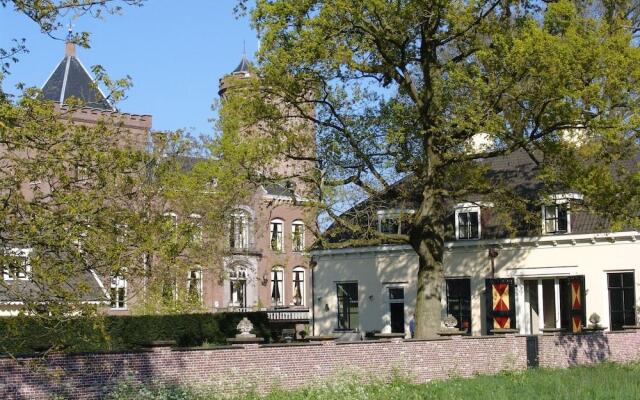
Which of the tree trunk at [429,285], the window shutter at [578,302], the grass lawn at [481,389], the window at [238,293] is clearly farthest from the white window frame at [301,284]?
the grass lawn at [481,389]

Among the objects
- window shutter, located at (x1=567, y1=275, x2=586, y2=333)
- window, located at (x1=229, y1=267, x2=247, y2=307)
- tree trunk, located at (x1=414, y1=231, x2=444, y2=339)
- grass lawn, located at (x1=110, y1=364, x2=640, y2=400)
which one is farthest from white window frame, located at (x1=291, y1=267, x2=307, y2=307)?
grass lawn, located at (x1=110, y1=364, x2=640, y2=400)

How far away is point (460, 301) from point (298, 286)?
89.4ft

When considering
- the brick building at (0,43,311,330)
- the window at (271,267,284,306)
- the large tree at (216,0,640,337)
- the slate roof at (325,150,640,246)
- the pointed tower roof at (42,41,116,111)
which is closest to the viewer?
the large tree at (216,0,640,337)

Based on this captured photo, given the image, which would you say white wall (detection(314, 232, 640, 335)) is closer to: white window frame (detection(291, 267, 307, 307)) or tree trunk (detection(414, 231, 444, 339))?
tree trunk (detection(414, 231, 444, 339))

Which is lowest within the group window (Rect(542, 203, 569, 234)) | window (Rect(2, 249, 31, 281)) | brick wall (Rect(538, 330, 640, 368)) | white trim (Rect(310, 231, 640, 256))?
brick wall (Rect(538, 330, 640, 368))

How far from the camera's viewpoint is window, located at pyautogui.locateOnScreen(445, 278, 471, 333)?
3412cm

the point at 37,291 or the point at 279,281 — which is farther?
the point at 279,281

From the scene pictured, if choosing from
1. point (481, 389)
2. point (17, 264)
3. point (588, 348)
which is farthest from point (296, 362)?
point (17, 264)

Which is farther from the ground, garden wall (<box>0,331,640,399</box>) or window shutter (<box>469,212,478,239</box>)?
window shutter (<box>469,212,478,239</box>)

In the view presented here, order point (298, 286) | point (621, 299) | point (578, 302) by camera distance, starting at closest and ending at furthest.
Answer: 1. point (621, 299)
2. point (578, 302)
3. point (298, 286)

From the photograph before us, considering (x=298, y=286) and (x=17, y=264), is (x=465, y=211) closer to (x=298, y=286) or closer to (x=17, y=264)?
(x=17, y=264)

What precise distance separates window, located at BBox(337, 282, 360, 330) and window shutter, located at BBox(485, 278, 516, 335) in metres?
6.53

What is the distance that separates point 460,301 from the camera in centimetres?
3441

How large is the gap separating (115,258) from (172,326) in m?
26.3
